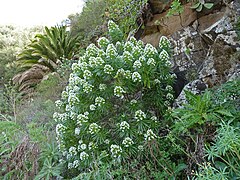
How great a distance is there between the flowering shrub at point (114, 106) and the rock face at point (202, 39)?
43 centimetres

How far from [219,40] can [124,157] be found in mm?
1682

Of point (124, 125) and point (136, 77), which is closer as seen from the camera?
point (124, 125)

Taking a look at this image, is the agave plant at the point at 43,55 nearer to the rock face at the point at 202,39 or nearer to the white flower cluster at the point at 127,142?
the rock face at the point at 202,39

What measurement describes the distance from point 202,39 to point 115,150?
191 cm

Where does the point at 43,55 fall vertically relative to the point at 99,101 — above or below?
above

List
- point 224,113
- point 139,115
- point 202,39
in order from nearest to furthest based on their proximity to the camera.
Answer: point 224,113, point 139,115, point 202,39

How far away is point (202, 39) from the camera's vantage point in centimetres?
334

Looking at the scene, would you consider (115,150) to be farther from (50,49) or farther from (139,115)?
(50,49)

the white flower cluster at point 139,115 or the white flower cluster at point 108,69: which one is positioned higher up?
the white flower cluster at point 108,69

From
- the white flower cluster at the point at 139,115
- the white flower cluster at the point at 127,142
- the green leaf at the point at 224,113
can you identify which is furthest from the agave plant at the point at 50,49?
the green leaf at the point at 224,113

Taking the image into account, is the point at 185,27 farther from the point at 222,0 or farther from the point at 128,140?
the point at 128,140

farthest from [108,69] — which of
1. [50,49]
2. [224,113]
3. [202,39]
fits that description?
[50,49]

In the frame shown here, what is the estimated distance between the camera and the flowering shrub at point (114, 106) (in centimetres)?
237

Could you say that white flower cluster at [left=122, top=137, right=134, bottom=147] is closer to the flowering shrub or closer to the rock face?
the flowering shrub
